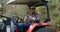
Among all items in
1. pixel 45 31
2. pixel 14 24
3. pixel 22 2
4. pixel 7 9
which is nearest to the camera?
pixel 45 31

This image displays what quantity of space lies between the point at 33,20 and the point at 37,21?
0.11 m

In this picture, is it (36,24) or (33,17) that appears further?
(33,17)

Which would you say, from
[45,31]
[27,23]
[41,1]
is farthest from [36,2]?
[45,31]

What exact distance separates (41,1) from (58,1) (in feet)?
28.4

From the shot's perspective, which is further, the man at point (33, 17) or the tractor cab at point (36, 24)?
the man at point (33, 17)

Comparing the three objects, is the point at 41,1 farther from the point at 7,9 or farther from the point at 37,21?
the point at 7,9

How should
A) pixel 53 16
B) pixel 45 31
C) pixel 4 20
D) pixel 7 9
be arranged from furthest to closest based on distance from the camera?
pixel 7 9 < pixel 53 16 < pixel 4 20 < pixel 45 31

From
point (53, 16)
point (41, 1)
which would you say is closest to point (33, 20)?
point (41, 1)

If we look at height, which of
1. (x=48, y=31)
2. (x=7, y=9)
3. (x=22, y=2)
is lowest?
(x=7, y=9)

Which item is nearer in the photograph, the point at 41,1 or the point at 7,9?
the point at 41,1

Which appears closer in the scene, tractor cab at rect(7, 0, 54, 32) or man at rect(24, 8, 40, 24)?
tractor cab at rect(7, 0, 54, 32)

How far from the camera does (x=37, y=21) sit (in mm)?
7023

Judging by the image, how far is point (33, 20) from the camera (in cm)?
702

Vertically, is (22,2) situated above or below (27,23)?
above
